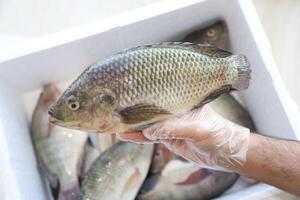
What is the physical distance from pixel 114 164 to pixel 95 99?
1.24 ft

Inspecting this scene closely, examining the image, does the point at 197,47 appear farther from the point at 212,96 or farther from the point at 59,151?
the point at 59,151

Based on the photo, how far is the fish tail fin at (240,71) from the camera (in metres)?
0.78

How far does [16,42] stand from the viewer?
123cm

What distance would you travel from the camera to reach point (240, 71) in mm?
781

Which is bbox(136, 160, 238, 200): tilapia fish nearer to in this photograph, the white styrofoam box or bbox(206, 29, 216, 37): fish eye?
the white styrofoam box

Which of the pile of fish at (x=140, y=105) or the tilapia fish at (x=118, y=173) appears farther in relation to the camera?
the tilapia fish at (x=118, y=173)

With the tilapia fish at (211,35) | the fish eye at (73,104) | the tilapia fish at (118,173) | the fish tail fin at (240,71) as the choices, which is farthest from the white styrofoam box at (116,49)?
the fish eye at (73,104)

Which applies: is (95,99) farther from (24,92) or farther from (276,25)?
(276,25)

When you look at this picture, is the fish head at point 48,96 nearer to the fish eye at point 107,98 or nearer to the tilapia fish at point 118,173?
the tilapia fish at point 118,173

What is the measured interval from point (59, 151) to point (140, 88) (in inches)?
17.2

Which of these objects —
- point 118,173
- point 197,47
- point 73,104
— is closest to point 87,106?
point 73,104

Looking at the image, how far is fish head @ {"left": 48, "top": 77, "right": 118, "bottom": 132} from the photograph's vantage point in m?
0.69

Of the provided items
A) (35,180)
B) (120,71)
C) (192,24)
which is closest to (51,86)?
(35,180)

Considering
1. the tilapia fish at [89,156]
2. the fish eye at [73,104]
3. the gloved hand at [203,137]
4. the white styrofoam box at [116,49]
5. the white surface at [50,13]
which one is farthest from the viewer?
the white surface at [50,13]
